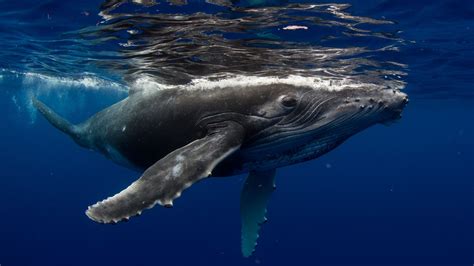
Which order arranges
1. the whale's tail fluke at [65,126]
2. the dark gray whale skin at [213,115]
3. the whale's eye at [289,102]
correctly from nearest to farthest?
the dark gray whale skin at [213,115] < the whale's eye at [289,102] < the whale's tail fluke at [65,126]

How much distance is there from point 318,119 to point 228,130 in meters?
1.52

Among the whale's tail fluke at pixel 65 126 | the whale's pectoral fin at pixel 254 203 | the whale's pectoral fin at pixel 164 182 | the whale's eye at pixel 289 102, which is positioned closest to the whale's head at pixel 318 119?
the whale's eye at pixel 289 102

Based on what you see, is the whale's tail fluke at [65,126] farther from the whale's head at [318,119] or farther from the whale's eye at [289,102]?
the whale's eye at [289,102]

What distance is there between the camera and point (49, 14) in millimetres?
13219

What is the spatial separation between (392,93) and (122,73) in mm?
17832

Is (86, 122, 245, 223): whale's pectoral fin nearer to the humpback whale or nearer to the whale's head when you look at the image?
Answer: the humpback whale

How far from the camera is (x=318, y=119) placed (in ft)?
22.0

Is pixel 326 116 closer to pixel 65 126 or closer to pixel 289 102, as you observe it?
pixel 289 102

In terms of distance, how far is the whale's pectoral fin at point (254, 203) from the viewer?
9.25m

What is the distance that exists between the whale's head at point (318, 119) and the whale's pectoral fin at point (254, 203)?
2083 millimetres

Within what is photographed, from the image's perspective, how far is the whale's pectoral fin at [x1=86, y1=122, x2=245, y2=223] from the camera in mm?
5195

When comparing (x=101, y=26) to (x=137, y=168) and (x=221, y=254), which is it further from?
(x=221, y=254)

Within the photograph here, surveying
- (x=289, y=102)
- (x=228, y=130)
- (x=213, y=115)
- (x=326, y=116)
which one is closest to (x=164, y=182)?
(x=228, y=130)

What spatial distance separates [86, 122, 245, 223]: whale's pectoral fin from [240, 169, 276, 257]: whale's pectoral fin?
332 cm
